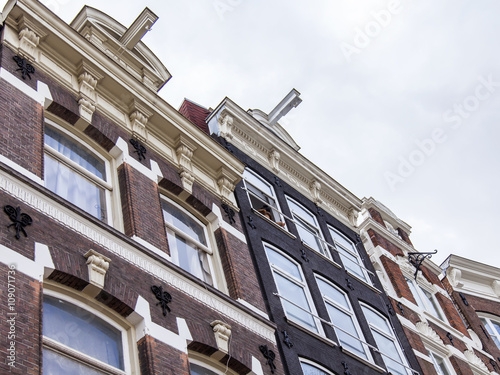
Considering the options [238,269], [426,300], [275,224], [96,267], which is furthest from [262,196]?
[96,267]

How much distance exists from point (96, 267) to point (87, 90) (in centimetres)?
Answer: 507

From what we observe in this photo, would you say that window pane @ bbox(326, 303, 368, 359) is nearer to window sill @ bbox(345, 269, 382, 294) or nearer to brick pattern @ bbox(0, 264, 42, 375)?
window sill @ bbox(345, 269, 382, 294)

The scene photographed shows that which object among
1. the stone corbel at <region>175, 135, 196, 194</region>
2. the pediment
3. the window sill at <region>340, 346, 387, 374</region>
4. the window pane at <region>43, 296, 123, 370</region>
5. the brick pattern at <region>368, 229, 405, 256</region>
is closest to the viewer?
the window pane at <region>43, 296, 123, 370</region>

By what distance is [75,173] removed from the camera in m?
12.3

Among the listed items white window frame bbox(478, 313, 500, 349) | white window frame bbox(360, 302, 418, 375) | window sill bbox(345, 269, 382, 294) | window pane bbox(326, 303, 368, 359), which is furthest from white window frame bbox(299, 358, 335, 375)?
white window frame bbox(478, 313, 500, 349)

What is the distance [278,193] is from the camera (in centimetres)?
2016

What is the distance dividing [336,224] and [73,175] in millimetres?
11764

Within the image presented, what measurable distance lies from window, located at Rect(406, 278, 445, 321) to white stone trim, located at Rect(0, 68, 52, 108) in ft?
52.2

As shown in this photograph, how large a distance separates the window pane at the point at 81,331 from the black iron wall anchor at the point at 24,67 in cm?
494

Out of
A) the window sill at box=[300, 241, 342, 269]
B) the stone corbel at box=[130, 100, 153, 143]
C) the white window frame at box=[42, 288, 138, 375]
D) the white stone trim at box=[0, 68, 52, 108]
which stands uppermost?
the stone corbel at box=[130, 100, 153, 143]

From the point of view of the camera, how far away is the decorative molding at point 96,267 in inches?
394

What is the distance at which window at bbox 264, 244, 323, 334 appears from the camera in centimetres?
1576

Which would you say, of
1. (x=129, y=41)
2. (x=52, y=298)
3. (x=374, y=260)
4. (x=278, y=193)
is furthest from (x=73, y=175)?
(x=374, y=260)

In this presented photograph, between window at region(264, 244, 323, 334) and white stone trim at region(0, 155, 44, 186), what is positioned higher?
window at region(264, 244, 323, 334)
